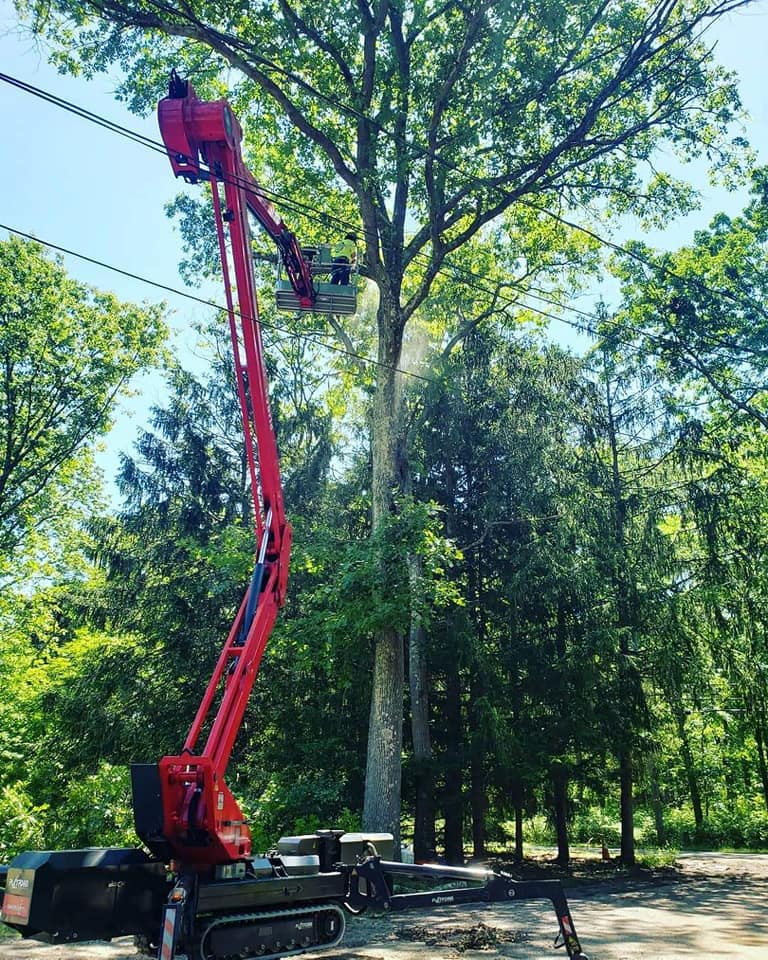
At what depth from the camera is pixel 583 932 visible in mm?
7941

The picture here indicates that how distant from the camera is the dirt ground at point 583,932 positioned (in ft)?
21.9

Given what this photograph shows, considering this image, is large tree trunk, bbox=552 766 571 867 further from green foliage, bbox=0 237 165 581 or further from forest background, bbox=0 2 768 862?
green foliage, bbox=0 237 165 581

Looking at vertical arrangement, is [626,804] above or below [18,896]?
above

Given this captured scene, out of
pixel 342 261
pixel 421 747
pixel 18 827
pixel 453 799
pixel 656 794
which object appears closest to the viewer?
pixel 342 261

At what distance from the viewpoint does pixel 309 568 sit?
1255 centimetres

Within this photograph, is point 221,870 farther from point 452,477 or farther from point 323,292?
point 452,477

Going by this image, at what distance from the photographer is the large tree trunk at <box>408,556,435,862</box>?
47.4ft

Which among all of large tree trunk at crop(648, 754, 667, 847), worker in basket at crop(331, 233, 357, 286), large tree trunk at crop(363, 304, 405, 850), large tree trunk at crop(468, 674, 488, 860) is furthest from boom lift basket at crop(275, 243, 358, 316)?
large tree trunk at crop(648, 754, 667, 847)

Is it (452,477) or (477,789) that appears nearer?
(477,789)

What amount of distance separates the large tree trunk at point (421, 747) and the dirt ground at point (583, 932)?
3.21 meters

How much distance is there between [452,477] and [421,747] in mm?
5885

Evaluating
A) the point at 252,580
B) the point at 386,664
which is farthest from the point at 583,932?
the point at 252,580

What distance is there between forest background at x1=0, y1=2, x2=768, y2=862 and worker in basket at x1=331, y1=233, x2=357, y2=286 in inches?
117

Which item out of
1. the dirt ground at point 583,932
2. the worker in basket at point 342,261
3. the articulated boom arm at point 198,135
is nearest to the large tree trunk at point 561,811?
the dirt ground at point 583,932
